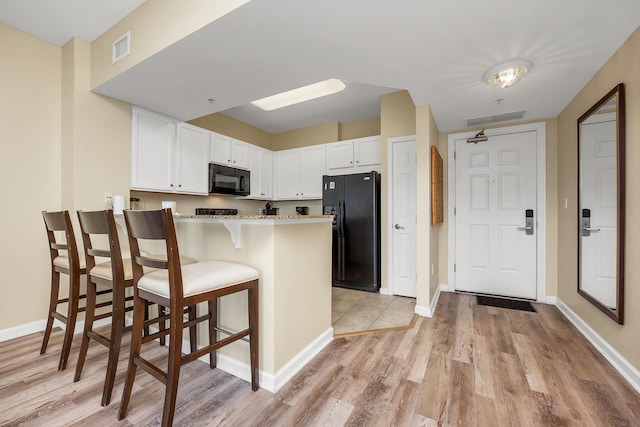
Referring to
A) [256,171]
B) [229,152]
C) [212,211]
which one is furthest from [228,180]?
[256,171]

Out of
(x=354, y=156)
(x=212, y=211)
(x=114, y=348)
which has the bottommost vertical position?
(x=114, y=348)

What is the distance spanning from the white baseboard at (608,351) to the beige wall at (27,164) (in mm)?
4493

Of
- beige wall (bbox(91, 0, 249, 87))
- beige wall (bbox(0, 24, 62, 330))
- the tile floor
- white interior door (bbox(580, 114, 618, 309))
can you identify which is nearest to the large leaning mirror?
white interior door (bbox(580, 114, 618, 309))

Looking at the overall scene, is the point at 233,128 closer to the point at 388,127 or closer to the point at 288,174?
the point at 288,174

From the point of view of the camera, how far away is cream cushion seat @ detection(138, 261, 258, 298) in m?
1.31

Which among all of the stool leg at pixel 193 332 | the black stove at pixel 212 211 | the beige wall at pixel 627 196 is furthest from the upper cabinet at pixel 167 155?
the beige wall at pixel 627 196

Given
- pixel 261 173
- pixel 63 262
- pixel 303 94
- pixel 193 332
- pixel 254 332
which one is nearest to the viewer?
pixel 254 332

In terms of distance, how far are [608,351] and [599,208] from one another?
1.07m

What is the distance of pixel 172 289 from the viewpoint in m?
1.23

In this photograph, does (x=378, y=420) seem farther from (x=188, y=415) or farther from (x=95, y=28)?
(x=95, y=28)

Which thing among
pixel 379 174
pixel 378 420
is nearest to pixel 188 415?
pixel 378 420

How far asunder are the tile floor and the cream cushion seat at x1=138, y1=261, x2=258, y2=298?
1245mm

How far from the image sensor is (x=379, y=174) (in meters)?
3.85

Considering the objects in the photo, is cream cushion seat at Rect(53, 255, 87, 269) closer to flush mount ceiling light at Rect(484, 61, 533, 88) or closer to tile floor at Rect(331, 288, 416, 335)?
tile floor at Rect(331, 288, 416, 335)
